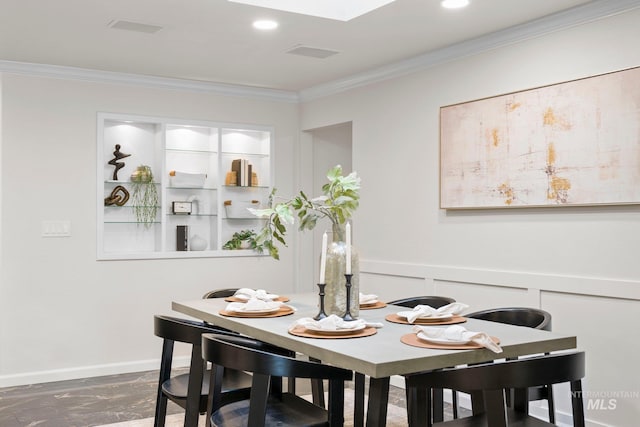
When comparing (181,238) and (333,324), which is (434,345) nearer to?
(333,324)

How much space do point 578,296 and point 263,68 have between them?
283 cm

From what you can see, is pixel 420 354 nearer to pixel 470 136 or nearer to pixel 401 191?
pixel 470 136

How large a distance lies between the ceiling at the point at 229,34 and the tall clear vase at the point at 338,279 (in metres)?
1.47

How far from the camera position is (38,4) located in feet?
11.8

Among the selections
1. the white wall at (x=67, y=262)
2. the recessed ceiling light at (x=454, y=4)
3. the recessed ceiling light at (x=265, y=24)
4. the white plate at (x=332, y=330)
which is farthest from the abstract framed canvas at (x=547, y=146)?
the white wall at (x=67, y=262)

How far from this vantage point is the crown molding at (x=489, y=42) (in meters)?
3.59

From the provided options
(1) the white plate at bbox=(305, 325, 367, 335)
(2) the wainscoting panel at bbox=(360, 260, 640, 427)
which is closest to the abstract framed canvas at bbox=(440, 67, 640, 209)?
(2) the wainscoting panel at bbox=(360, 260, 640, 427)

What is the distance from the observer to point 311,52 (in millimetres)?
4664

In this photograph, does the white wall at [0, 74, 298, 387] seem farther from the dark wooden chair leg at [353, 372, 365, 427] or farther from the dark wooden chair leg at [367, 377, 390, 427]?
the dark wooden chair leg at [367, 377, 390, 427]

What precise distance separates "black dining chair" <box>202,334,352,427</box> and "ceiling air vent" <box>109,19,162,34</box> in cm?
218

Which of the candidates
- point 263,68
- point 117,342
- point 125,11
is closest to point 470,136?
point 263,68

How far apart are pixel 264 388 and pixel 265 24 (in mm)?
2384

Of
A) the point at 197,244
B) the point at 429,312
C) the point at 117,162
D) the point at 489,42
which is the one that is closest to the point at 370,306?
the point at 429,312

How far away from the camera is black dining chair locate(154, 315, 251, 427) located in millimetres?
2871
